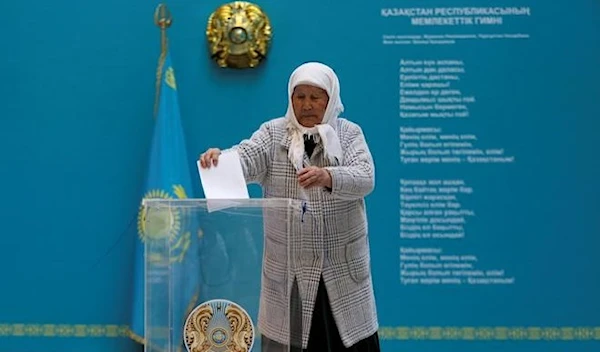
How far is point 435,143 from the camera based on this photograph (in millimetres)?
4348

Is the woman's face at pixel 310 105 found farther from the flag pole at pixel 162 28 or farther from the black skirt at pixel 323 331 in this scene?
the flag pole at pixel 162 28

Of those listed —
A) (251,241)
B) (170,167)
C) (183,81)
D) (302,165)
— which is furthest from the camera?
(183,81)

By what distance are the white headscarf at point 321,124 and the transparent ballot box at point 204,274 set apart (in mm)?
411

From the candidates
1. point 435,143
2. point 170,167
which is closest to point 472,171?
point 435,143

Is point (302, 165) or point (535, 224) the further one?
→ point (535, 224)

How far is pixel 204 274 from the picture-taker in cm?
210

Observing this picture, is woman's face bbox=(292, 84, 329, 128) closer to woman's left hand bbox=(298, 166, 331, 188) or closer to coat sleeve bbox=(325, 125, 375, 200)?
coat sleeve bbox=(325, 125, 375, 200)

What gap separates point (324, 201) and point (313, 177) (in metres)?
0.24

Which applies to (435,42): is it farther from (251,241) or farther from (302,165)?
(251,241)

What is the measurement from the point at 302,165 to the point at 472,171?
1.99 meters

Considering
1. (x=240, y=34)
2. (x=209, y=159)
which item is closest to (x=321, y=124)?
(x=209, y=159)

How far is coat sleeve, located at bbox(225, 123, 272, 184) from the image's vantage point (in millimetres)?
2537

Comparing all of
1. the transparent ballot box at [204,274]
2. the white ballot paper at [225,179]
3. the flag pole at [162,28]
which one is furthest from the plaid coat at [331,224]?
the flag pole at [162,28]

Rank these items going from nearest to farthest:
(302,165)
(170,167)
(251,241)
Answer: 1. (251,241)
2. (302,165)
3. (170,167)
